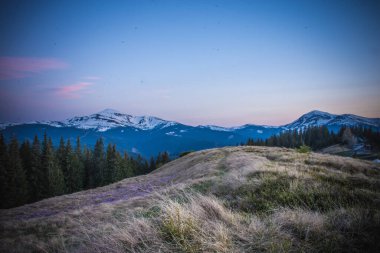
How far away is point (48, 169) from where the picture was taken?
37469 mm

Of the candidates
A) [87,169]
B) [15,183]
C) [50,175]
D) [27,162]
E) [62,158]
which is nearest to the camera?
[15,183]

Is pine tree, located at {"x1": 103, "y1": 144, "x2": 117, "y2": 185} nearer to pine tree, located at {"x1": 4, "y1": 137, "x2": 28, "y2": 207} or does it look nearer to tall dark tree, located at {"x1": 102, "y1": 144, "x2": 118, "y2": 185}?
tall dark tree, located at {"x1": 102, "y1": 144, "x2": 118, "y2": 185}

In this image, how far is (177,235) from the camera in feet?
8.84

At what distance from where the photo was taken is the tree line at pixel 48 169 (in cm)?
3216

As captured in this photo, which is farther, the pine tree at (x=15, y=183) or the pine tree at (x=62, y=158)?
the pine tree at (x=62, y=158)

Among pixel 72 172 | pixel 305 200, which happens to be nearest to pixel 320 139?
pixel 72 172

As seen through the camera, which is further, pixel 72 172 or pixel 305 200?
pixel 72 172

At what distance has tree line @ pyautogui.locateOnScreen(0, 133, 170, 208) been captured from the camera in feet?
105

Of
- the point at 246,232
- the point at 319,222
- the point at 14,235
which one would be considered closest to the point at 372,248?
the point at 319,222

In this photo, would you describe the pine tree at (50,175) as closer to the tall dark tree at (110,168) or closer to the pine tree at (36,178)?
the pine tree at (36,178)

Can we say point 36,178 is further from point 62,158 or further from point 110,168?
point 110,168

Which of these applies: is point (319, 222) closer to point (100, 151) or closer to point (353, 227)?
point (353, 227)

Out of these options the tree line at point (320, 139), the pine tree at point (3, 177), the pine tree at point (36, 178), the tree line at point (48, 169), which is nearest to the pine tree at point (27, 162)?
the tree line at point (48, 169)

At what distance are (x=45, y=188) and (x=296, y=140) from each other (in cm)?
10444
